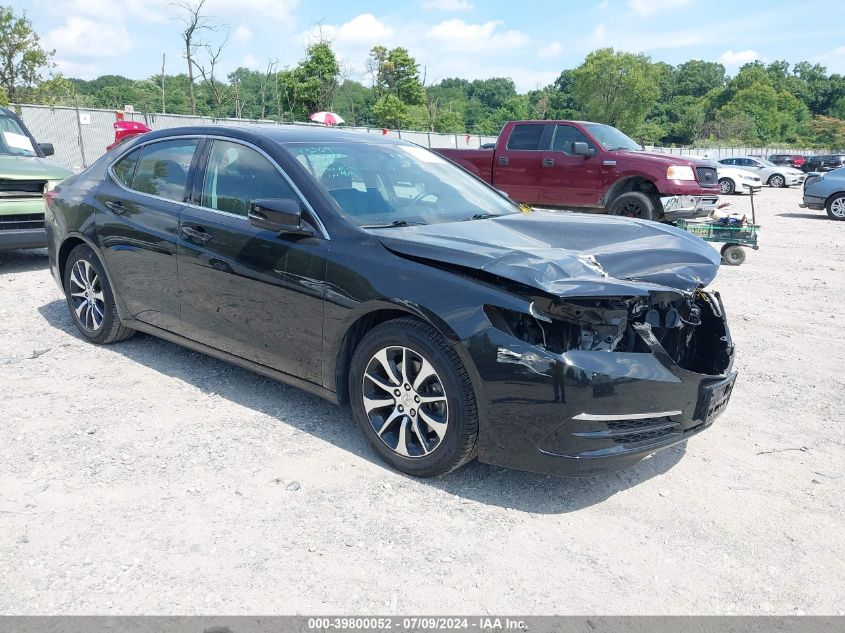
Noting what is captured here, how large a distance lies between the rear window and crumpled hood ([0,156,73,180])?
7498 millimetres

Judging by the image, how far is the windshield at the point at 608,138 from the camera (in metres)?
12.0

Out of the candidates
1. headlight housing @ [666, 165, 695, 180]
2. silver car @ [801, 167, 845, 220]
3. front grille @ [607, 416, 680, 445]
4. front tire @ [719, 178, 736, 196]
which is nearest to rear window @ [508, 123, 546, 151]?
headlight housing @ [666, 165, 695, 180]

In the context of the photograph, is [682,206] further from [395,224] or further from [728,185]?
[728,185]

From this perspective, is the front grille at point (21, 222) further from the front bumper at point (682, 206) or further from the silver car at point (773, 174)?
the silver car at point (773, 174)

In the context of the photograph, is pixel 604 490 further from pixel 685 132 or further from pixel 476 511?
pixel 685 132

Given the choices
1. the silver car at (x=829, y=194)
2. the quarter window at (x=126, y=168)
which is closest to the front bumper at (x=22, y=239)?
the quarter window at (x=126, y=168)

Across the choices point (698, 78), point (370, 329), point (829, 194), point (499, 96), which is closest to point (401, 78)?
point (829, 194)

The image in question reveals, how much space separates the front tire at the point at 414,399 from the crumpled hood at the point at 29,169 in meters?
6.44

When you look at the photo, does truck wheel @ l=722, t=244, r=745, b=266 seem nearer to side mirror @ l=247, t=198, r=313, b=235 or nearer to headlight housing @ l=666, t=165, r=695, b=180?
headlight housing @ l=666, t=165, r=695, b=180

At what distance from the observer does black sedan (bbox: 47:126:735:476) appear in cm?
305

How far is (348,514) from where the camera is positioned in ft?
10.4

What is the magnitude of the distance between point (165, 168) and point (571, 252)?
2940mm
